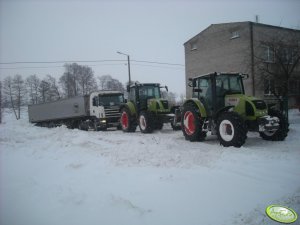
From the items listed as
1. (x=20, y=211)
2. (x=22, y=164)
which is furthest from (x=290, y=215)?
(x=22, y=164)

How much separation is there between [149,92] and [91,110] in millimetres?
4630

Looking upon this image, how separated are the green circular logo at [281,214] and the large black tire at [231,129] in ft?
13.9

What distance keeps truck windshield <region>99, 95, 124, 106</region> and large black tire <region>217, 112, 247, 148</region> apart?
9816 mm

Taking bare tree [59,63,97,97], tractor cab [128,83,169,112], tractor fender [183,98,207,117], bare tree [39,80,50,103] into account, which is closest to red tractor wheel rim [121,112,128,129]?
tractor cab [128,83,169,112]

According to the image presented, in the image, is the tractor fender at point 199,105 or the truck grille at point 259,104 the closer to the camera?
the truck grille at point 259,104

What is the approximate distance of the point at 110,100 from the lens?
17641 mm

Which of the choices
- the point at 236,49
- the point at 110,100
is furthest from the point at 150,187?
the point at 236,49

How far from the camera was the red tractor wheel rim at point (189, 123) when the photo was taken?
10398 millimetres

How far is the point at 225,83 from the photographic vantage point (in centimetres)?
986

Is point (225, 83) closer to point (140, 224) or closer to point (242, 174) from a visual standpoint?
point (242, 174)

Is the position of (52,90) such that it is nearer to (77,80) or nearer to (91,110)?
(77,80)

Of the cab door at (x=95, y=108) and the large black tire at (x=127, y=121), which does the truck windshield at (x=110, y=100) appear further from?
the large black tire at (x=127, y=121)

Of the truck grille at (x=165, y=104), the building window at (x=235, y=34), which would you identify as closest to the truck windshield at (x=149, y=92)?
the truck grille at (x=165, y=104)

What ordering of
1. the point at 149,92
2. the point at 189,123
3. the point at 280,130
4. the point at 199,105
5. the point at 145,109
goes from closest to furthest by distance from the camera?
the point at 280,130 < the point at 199,105 < the point at 189,123 < the point at 145,109 < the point at 149,92
